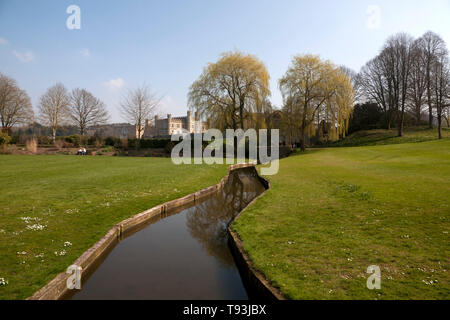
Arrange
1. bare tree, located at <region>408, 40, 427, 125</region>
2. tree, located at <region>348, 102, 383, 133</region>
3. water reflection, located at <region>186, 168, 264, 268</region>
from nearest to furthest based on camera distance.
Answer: water reflection, located at <region>186, 168, 264, 268</region>
bare tree, located at <region>408, 40, 427, 125</region>
tree, located at <region>348, 102, 383, 133</region>

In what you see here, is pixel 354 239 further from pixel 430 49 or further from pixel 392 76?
pixel 430 49

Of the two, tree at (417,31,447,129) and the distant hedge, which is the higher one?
tree at (417,31,447,129)

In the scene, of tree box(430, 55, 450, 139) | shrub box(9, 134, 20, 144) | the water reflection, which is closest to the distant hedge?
shrub box(9, 134, 20, 144)

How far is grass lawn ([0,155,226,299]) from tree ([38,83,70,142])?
4104cm

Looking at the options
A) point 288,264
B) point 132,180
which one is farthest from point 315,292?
point 132,180

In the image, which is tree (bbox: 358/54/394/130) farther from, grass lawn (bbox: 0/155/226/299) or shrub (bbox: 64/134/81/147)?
shrub (bbox: 64/134/81/147)

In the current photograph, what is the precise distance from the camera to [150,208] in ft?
30.3

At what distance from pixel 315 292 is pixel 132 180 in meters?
12.1

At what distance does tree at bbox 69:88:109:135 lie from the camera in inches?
2051

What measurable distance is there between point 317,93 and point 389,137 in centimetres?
1377

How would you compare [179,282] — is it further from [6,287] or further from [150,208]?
[150,208]

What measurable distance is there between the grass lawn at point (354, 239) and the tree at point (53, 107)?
53.3 m
